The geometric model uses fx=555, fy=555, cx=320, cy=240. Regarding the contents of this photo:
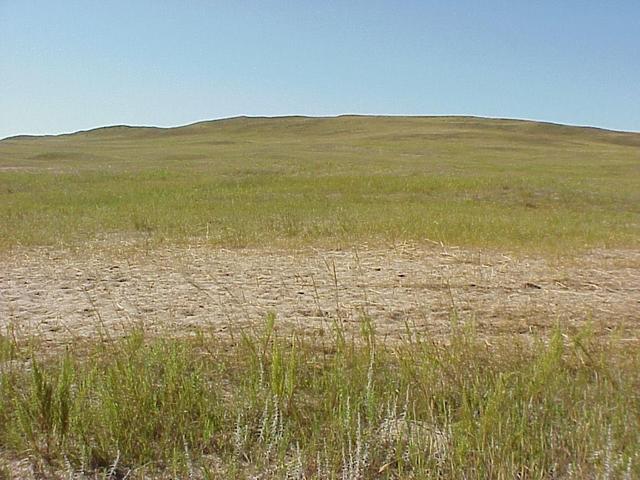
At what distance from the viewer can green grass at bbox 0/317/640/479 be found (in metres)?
2.72

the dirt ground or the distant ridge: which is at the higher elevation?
the distant ridge

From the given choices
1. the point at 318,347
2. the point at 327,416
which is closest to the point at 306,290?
the point at 318,347

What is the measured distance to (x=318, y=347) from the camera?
14.3 feet

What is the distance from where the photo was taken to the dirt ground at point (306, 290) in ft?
16.7

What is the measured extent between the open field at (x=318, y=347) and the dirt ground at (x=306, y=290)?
4 cm

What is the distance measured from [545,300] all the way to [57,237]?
26.0 ft

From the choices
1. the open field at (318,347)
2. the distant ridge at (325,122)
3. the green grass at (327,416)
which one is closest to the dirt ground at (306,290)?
the open field at (318,347)

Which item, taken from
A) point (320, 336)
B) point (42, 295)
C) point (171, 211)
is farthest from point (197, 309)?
point (171, 211)

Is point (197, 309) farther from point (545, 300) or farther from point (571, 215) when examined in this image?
point (571, 215)

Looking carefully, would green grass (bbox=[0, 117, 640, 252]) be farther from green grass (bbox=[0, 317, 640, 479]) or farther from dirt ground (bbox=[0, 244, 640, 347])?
green grass (bbox=[0, 317, 640, 479])

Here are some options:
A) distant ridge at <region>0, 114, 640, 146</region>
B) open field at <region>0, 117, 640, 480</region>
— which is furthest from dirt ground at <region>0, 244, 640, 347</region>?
distant ridge at <region>0, 114, 640, 146</region>

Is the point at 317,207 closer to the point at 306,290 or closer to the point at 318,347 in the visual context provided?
the point at 306,290

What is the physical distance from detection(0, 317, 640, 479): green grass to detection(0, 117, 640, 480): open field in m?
0.01

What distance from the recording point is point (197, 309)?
18.1 feet
